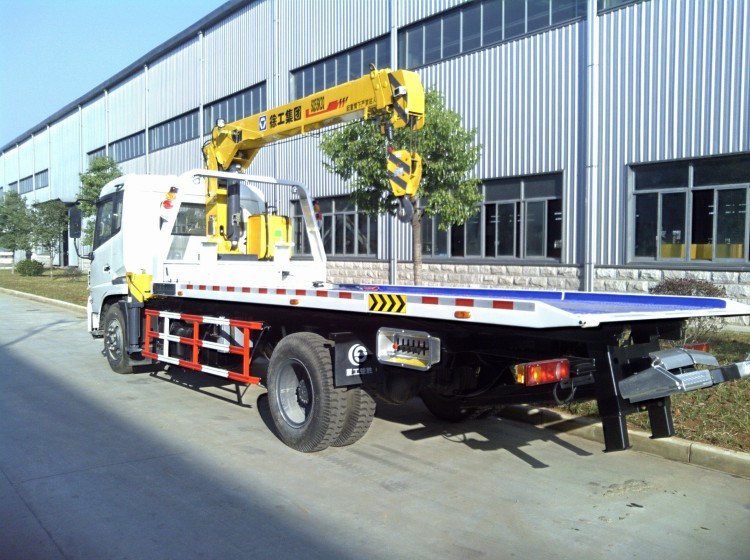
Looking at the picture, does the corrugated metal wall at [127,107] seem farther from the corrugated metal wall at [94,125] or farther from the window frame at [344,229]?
the window frame at [344,229]

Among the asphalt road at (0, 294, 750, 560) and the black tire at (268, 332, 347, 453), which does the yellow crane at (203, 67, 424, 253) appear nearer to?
the black tire at (268, 332, 347, 453)

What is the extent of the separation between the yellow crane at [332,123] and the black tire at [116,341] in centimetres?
178

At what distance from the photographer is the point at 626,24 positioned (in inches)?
556

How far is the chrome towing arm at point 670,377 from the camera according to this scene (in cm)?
421

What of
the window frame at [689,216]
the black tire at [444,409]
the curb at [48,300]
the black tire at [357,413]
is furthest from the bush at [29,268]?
the black tire at [357,413]

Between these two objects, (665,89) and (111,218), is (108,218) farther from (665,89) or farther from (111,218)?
(665,89)

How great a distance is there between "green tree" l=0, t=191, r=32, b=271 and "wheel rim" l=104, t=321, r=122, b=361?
30885 millimetres

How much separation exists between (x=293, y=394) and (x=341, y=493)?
1.49 metres

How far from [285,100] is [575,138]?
1237 cm

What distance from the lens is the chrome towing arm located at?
4211mm

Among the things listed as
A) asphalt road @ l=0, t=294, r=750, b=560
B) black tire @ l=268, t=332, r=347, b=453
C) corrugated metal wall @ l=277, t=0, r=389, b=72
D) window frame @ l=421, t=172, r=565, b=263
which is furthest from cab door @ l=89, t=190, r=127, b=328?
corrugated metal wall @ l=277, t=0, r=389, b=72

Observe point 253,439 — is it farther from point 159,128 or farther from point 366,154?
point 159,128

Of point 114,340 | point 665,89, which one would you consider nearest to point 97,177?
point 114,340

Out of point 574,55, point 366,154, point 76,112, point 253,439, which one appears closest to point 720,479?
point 253,439
